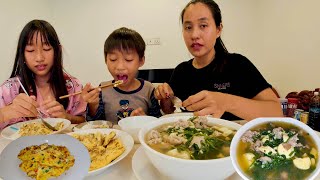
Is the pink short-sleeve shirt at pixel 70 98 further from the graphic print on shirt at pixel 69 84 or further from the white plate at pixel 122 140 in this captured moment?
the white plate at pixel 122 140

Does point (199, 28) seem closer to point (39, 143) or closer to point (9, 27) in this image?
point (39, 143)

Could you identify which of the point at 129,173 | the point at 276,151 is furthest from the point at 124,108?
the point at 276,151

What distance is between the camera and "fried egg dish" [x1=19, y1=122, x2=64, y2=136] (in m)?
1.02

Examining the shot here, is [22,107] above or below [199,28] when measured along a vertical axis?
below

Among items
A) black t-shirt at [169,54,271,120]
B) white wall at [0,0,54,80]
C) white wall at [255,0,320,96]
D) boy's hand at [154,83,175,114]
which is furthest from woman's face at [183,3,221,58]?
white wall at [0,0,54,80]

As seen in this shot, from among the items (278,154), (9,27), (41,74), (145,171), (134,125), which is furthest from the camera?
(9,27)

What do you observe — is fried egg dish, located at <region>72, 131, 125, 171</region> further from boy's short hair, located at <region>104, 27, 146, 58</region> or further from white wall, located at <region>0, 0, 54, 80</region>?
white wall, located at <region>0, 0, 54, 80</region>

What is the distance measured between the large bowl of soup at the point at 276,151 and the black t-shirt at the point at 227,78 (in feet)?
3.41

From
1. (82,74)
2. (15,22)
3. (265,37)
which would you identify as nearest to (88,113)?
(15,22)


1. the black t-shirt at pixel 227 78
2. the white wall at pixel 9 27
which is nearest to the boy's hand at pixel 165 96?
the black t-shirt at pixel 227 78

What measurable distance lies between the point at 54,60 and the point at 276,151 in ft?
4.77

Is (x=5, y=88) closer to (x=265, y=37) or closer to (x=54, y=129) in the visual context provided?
(x=54, y=129)

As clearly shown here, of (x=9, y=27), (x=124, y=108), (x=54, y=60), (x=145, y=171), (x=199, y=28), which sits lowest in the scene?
(x=124, y=108)

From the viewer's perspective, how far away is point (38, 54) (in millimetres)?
1402
